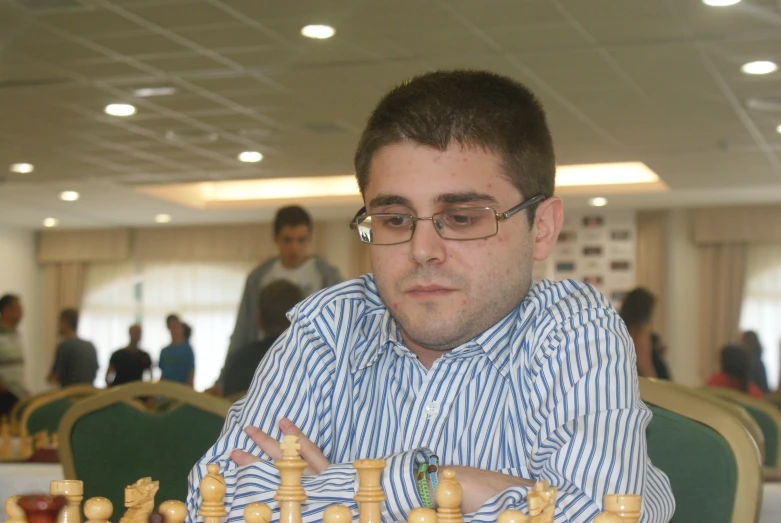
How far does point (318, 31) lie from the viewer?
20.1 feet

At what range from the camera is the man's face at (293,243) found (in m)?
4.88

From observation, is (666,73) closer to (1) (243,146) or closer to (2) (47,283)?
(1) (243,146)

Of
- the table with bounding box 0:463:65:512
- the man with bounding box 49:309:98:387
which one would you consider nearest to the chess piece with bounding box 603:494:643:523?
the table with bounding box 0:463:65:512

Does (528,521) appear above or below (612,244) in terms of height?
below

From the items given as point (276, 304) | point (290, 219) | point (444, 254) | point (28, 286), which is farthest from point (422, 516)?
point (28, 286)

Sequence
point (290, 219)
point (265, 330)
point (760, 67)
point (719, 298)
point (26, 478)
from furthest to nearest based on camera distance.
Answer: point (719, 298) → point (760, 67) → point (290, 219) → point (265, 330) → point (26, 478)

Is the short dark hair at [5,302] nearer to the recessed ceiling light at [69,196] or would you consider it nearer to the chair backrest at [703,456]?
the recessed ceiling light at [69,196]

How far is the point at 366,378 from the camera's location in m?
1.62

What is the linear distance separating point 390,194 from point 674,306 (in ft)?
41.3

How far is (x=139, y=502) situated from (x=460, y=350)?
2.15 ft

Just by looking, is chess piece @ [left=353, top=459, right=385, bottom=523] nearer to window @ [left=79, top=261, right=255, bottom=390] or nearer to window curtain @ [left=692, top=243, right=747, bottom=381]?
window curtain @ [left=692, top=243, right=747, bottom=381]

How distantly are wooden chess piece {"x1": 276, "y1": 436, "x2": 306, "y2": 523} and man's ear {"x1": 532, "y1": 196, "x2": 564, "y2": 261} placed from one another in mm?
719

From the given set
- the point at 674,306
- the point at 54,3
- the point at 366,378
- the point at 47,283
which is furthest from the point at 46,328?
the point at 366,378

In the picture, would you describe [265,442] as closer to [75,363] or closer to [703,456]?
[703,456]
